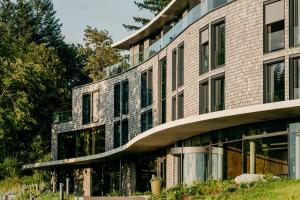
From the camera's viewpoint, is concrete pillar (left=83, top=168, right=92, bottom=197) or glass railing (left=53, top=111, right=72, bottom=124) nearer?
concrete pillar (left=83, top=168, right=92, bottom=197)

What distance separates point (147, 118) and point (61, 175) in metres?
17.5

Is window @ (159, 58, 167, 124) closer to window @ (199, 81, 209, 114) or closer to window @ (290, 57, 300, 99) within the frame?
window @ (199, 81, 209, 114)

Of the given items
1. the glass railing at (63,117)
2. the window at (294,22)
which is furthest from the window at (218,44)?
the glass railing at (63,117)

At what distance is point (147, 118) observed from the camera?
159 ft

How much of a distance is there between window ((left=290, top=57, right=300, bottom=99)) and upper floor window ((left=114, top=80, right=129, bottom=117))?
65.5ft

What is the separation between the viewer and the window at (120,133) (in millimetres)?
52125

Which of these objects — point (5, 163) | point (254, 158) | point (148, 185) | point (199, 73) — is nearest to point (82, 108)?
point (148, 185)

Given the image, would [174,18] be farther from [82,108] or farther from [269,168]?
[269,168]

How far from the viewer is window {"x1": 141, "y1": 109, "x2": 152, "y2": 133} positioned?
47894mm

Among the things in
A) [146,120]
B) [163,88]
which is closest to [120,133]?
[146,120]

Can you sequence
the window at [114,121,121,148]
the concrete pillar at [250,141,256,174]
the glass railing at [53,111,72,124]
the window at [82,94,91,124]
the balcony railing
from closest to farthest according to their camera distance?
the concrete pillar at [250,141,256,174] < the balcony railing < the window at [114,121,121,148] < the window at [82,94,91,124] < the glass railing at [53,111,72,124]

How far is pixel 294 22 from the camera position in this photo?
3338cm

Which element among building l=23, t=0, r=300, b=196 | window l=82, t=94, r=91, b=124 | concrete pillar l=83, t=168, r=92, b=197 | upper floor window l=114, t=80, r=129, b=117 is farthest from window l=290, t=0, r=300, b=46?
concrete pillar l=83, t=168, r=92, b=197

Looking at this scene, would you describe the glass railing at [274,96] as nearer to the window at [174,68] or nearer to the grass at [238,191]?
the grass at [238,191]
